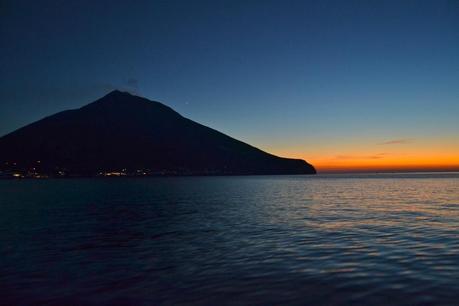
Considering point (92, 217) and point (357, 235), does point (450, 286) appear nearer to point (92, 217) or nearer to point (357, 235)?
point (357, 235)

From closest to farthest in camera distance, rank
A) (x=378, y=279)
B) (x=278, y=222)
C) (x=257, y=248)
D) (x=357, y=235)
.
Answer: (x=378, y=279) < (x=257, y=248) < (x=357, y=235) < (x=278, y=222)

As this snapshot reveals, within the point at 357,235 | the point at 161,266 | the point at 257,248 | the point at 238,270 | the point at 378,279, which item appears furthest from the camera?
the point at 357,235

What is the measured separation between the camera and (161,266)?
16.5 meters

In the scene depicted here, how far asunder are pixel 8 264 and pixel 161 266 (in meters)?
7.52

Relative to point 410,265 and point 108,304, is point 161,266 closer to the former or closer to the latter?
point 108,304

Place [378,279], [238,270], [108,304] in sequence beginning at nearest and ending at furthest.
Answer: [108,304] < [378,279] < [238,270]

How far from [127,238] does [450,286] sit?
1900 cm

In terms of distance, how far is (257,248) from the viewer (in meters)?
20.2

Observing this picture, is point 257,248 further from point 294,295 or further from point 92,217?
point 92,217

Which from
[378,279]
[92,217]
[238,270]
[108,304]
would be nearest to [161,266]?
[238,270]

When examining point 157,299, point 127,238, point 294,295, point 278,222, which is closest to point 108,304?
point 157,299

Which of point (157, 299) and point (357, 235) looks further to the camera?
point (357, 235)

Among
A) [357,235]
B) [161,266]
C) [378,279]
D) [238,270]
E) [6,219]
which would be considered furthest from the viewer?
[6,219]

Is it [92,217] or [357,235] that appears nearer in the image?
[357,235]
